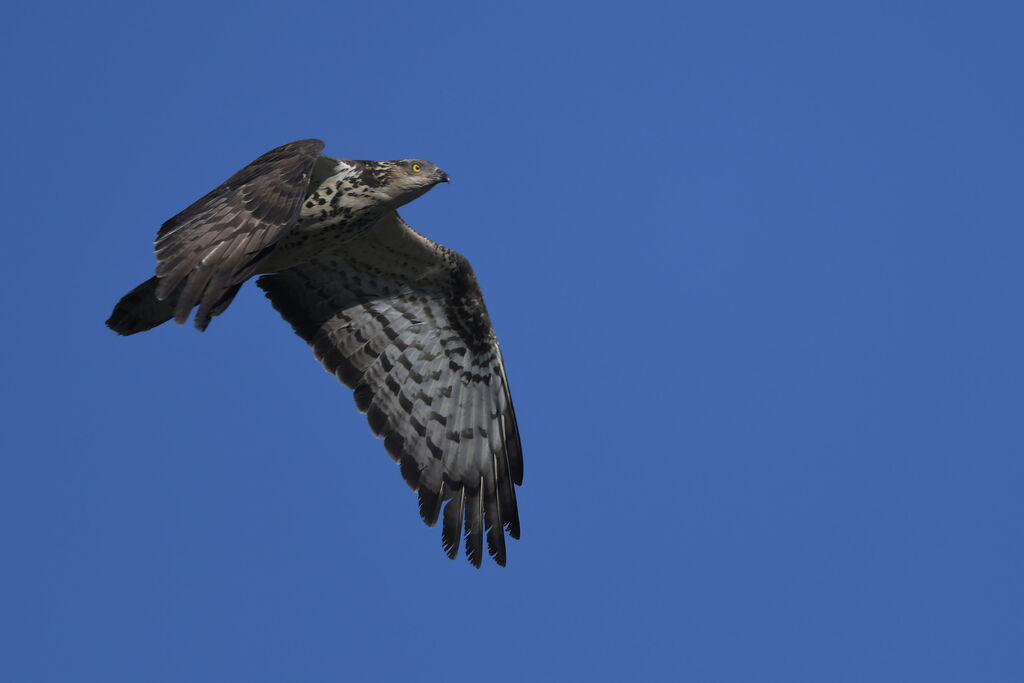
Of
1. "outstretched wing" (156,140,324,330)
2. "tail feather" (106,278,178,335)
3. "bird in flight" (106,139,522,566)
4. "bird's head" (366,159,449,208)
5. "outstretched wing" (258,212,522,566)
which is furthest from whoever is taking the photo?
"outstretched wing" (258,212,522,566)

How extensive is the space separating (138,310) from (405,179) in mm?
2531

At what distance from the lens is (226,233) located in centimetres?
898

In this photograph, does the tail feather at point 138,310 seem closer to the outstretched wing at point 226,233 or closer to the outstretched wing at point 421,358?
the outstretched wing at point 226,233

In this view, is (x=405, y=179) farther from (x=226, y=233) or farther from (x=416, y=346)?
(x=226, y=233)

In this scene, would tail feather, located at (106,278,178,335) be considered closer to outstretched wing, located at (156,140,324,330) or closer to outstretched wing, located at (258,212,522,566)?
outstretched wing, located at (156,140,324,330)

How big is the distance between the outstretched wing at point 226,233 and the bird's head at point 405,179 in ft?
4.01

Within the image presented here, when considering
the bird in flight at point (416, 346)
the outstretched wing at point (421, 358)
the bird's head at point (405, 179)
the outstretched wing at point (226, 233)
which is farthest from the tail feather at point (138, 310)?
the bird's head at point (405, 179)

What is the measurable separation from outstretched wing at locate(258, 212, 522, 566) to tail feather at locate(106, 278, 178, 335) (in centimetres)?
184

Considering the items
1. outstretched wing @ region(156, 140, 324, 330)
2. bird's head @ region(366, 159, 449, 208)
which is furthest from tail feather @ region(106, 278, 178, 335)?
bird's head @ region(366, 159, 449, 208)

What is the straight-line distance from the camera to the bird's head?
36.5ft

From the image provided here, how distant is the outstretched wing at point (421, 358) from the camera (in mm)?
12398

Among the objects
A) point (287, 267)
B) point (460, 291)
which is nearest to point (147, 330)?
point (287, 267)

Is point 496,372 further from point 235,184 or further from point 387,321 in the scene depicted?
point 235,184

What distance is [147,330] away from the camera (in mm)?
10914
